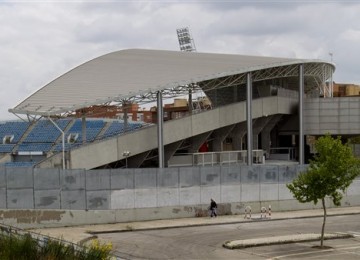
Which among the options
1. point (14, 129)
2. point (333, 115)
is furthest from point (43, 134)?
point (333, 115)

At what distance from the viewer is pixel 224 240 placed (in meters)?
28.7

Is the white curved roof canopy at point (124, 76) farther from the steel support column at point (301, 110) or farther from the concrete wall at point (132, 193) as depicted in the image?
the concrete wall at point (132, 193)

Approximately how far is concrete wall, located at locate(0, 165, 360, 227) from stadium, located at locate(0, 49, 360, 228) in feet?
0.19

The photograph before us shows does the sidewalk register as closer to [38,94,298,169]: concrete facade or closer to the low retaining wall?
the low retaining wall

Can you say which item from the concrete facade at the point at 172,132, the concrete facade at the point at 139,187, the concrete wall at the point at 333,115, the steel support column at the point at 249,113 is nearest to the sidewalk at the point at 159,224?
the concrete facade at the point at 139,187

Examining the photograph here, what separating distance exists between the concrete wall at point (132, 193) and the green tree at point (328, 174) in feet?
31.2

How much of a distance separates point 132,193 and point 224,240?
726 cm

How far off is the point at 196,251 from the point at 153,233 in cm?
519

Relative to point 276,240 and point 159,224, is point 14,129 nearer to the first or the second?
point 159,224

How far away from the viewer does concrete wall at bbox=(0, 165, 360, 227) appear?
102ft

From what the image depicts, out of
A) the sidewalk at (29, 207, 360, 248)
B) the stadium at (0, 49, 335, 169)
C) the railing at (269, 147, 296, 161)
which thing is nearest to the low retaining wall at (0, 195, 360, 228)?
the sidewalk at (29, 207, 360, 248)

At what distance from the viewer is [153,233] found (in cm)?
3048

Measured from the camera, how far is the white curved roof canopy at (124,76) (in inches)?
1585

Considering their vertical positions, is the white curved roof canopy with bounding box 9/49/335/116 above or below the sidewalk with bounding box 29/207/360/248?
above
